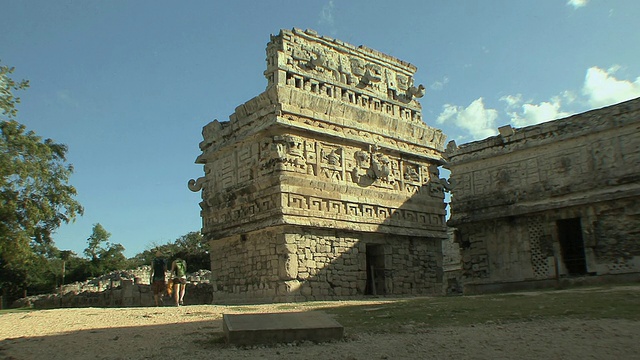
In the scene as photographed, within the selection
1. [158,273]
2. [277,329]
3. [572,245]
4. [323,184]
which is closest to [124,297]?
[158,273]

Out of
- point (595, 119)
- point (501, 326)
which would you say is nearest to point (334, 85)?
point (595, 119)

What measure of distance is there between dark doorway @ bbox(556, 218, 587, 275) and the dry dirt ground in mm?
7620

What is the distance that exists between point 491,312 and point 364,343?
306 cm

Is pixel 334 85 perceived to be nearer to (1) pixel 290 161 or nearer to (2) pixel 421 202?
(1) pixel 290 161

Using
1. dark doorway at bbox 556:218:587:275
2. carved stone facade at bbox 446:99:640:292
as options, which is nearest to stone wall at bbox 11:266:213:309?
carved stone facade at bbox 446:99:640:292

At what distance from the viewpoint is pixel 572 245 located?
A: 13.9 m

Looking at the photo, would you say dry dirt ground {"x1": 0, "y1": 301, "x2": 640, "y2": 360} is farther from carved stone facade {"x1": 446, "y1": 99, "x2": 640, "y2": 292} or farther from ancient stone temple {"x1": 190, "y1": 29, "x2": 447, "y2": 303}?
carved stone facade {"x1": 446, "y1": 99, "x2": 640, "y2": 292}

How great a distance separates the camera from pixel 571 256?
45.5ft

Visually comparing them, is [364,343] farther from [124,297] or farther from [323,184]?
[124,297]

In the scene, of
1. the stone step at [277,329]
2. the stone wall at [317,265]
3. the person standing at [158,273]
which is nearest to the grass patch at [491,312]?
the stone step at [277,329]

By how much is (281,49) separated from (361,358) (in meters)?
11.5

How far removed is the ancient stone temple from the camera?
14.2 metres

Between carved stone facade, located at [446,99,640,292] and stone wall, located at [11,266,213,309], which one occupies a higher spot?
carved stone facade, located at [446,99,640,292]

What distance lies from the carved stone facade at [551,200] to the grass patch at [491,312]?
4.13m
